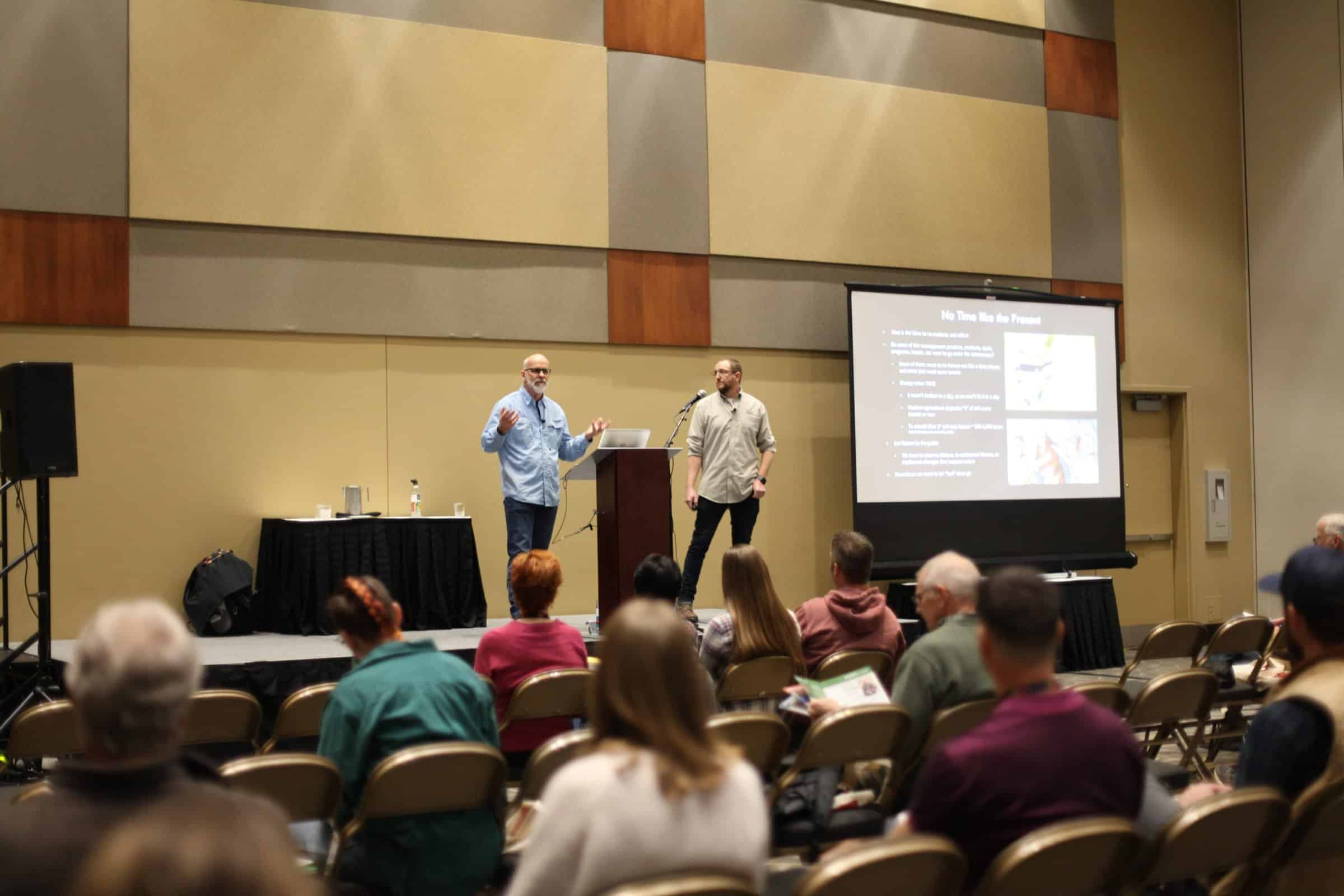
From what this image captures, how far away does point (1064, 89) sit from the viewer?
31.7 feet

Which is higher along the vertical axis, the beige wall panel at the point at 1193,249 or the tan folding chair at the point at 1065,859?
the beige wall panel at the point at 1193,249

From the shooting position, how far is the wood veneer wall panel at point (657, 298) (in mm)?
7941

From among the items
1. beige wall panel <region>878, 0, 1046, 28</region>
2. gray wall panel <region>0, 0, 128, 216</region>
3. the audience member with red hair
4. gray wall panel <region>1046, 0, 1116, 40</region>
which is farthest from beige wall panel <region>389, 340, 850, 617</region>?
the audience member with red hair

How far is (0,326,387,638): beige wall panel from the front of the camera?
21.6 feet

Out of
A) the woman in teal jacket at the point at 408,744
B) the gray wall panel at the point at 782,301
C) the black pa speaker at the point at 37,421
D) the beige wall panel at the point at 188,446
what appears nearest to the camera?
the woman in teal jacket at the point at 408,744

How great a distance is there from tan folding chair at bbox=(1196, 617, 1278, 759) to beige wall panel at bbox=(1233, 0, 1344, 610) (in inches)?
221

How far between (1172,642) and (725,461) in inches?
128

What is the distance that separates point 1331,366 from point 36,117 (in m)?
9.88

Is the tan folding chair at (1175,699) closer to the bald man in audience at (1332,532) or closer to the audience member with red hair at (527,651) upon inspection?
the audience member with red hair at (527,651)

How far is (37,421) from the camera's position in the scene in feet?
16.4

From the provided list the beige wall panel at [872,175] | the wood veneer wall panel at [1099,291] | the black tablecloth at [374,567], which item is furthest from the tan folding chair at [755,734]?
the wood veneer wall panel at [1099,291]

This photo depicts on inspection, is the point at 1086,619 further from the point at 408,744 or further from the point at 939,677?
the point at 408,744

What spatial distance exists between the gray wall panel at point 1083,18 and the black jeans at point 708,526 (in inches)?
208

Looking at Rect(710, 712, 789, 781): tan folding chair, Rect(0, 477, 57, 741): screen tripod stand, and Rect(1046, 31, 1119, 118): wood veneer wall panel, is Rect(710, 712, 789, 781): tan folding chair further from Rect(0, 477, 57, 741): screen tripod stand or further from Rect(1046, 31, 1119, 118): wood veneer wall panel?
Rect(1046, 31, 1119, 118): wood veneer wall panel
